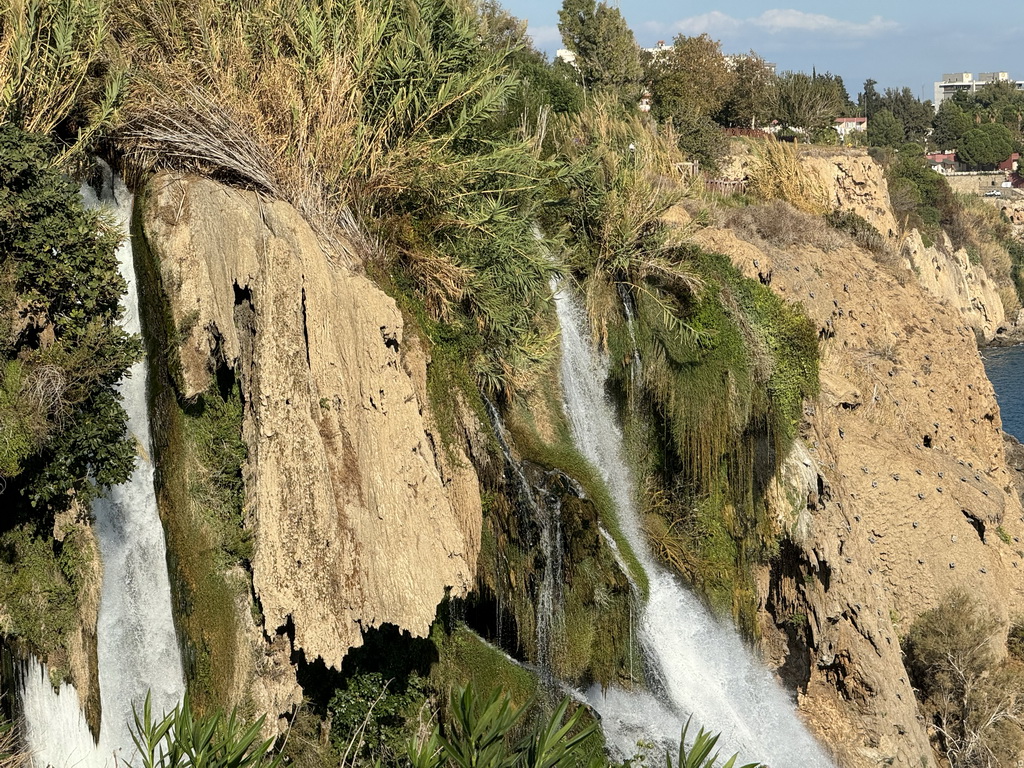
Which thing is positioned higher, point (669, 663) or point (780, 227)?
point (780, 227)

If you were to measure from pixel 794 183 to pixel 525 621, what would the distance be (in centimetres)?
1420

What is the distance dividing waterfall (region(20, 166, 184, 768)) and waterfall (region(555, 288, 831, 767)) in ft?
18.2

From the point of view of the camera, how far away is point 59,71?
11.6m

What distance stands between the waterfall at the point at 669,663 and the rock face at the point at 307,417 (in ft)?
10.8

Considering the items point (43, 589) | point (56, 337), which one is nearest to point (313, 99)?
point (56, 337)

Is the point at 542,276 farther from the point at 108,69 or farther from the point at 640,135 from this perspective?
the point at 640,135

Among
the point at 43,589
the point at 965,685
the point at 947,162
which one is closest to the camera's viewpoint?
the point at 43,589

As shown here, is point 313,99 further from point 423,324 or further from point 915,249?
point 915,249

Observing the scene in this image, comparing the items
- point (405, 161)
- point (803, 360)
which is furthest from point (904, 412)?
point (405, 161)

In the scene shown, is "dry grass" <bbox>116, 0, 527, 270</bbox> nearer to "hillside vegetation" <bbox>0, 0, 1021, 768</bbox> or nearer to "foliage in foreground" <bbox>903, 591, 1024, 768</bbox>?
"hillside vegetation" <bbox>0, 0, 1021, 768</bbox>

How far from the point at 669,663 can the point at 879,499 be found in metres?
5.29

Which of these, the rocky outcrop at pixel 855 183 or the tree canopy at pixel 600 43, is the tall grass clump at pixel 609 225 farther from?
the tree canopy at pixel 600 43

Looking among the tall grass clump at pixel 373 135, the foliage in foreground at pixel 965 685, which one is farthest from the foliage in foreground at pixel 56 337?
the foliage in foreground at pixel 965 685

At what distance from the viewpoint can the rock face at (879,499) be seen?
16.0 meters
